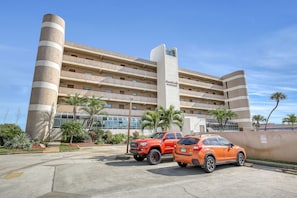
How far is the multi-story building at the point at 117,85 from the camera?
24984 millimetres

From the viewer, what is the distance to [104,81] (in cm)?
3173

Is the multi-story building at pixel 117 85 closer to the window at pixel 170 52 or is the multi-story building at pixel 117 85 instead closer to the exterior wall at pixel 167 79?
the exterior wall at pixel 167 79

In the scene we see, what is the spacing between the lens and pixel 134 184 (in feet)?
19.7

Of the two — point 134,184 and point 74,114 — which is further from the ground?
point 74,114

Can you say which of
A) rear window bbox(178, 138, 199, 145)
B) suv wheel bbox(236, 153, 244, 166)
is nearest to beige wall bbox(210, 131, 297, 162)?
suv wheel bbox(236, 153, 244, 166)

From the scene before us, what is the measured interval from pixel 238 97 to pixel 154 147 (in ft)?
135

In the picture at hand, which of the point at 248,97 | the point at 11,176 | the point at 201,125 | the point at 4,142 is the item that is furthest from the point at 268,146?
the point at 248,97

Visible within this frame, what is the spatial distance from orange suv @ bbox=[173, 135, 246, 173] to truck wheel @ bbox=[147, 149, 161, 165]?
5.83ft

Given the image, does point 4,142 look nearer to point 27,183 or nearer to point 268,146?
point 27,183

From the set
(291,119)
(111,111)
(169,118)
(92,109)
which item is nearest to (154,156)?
(169,118)

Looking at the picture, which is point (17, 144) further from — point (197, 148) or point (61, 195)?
point (197, 148)

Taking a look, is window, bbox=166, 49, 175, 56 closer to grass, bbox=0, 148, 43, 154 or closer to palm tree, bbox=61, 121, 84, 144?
palm tree, bbox=61, 121, 84, 144

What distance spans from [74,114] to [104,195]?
2410cm

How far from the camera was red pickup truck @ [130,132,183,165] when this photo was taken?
10.3 metres
